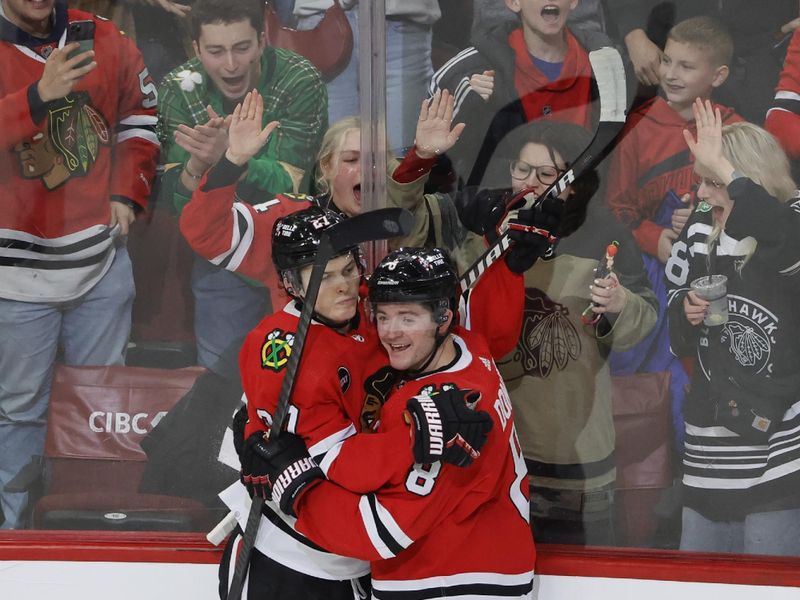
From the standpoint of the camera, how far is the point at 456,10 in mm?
2406

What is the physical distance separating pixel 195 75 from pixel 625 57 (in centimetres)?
106

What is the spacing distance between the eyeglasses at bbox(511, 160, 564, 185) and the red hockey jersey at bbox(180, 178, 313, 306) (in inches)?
20.6

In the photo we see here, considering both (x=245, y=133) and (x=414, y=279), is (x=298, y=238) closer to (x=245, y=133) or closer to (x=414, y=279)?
(x=414, y=279)

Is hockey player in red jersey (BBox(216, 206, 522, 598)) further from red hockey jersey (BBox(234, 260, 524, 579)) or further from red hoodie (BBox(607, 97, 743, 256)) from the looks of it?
red hoodie (BBox(607, 97, 743, 256))

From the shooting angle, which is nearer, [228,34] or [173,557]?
[228,34]

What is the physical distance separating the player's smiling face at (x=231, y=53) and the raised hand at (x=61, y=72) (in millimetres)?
291

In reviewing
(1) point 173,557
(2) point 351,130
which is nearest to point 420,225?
(2) point 351,130

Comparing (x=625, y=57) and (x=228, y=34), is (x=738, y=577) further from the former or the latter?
(x=228, y=34)

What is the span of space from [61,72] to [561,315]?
140 cm

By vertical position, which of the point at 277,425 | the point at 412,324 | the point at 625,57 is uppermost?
the point at 625,57

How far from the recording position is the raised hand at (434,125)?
2.46 m

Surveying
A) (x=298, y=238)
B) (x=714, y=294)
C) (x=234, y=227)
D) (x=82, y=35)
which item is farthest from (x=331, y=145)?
(x=714, y=294)

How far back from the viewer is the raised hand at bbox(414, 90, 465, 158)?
2461 millimetres

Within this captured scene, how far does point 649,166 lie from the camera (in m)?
2.45
